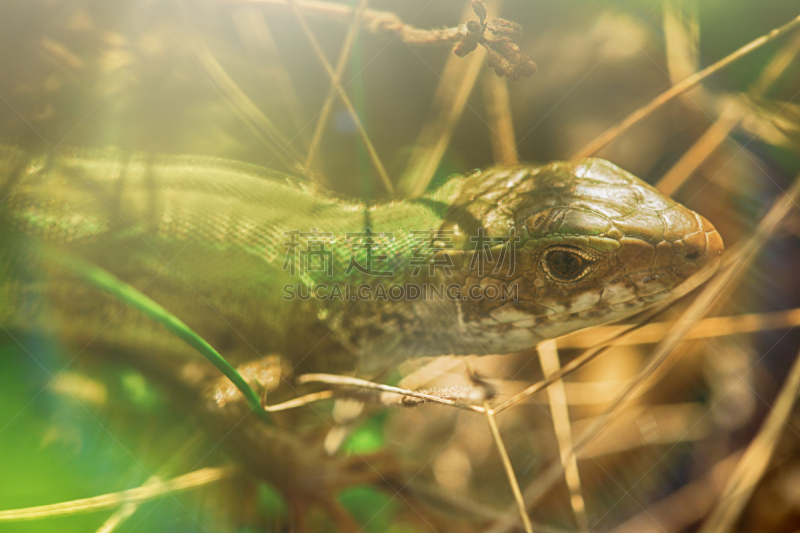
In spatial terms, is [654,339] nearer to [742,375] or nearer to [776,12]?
[742,375]

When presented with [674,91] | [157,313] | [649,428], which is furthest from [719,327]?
[157,313]

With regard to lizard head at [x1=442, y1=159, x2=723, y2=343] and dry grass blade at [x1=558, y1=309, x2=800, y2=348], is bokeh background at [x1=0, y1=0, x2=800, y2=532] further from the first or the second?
lizard head at [x1=442, y1=159, x2=723, y2=343]

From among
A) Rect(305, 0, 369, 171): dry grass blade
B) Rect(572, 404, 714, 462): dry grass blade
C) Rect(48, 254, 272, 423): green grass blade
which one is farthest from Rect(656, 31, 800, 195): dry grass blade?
Rect(48, 254, 272, 423): green grass blade

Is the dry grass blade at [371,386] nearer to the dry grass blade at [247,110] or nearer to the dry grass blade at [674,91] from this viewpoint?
the dry grass blade at [247,110]

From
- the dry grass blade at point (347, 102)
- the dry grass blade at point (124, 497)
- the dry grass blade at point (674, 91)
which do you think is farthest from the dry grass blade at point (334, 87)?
the dry grass blade at point (124, 497)

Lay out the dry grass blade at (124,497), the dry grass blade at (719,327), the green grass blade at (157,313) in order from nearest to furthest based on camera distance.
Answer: the green grass blade at (157,313) < the dry grass blade at (124,497) < the dry grass blade at (719,327)

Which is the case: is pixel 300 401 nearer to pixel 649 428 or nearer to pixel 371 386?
pixel 371 386
